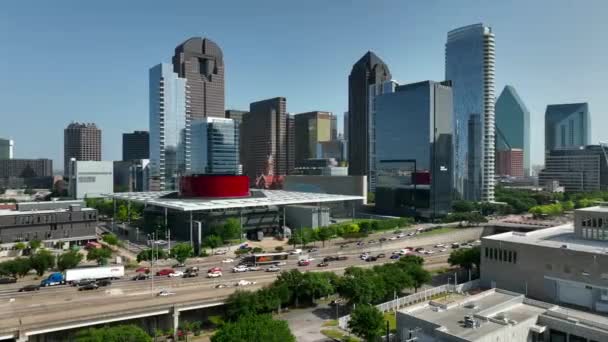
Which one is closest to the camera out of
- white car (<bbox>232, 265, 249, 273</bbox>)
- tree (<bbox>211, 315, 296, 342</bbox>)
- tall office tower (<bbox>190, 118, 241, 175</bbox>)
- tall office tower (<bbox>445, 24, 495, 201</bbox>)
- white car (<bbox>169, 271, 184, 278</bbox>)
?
tree (<bbox>211, 315, 296, 342</bbox>)

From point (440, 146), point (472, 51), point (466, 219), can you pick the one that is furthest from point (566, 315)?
point (472, 51)

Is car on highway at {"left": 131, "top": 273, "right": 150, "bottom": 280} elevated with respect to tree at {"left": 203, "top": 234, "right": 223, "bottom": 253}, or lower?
lower

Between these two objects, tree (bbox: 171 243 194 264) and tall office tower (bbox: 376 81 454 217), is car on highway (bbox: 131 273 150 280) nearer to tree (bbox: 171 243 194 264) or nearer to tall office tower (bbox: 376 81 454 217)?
tree (bbox: 171 243 194 264)

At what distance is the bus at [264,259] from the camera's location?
255 ft

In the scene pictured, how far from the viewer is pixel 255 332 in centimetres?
3531

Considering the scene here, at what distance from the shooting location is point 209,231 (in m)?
102

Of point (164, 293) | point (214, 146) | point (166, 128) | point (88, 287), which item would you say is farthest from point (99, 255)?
point (166, 128)

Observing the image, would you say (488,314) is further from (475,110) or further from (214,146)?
(214,146)

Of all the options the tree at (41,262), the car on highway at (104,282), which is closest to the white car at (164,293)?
the car on highway at (104,282)

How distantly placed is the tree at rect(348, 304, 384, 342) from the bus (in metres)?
34.6

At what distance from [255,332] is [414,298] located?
30623mm

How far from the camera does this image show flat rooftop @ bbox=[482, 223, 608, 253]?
55.1 metres

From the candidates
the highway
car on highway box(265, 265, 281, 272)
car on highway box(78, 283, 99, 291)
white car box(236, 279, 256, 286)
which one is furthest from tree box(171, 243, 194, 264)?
white car box(236, 279, 256, 286)

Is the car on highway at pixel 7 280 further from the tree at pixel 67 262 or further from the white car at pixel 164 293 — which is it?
the white car at pixel 164 293
